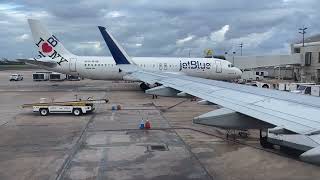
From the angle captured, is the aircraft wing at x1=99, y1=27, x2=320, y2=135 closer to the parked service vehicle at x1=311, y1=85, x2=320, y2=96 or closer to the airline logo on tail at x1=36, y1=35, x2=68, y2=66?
the parked service vehicle at x1=311, y1=85, x2=320, y2=96

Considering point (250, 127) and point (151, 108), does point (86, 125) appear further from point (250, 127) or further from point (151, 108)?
point (250, 127)

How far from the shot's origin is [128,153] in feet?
51.6

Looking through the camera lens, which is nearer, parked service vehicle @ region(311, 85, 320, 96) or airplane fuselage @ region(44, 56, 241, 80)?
parked service vehicle @ region(311, 85, 320, 96)

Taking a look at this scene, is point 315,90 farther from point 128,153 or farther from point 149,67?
point 149,67

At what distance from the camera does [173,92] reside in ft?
40.8

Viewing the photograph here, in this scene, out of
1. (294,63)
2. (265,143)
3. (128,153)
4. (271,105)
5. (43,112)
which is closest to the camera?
(271,105)

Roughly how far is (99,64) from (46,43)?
7.31 metres

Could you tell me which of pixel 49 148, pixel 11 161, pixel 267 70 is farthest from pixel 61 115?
pixel 267 70

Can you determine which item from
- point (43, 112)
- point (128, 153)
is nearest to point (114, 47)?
point (43, 112)

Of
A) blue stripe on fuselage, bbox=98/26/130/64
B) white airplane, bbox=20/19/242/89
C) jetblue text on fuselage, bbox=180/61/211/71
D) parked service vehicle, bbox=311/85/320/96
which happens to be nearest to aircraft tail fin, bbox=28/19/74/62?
white airplane, bbox=20/19/242/89

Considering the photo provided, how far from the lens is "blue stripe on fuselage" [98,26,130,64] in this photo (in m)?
28.4

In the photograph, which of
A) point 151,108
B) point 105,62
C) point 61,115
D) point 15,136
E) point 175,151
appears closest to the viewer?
point 175,151

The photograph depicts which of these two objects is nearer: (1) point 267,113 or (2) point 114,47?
(1) point 267,113

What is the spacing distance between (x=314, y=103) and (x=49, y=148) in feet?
39.5
